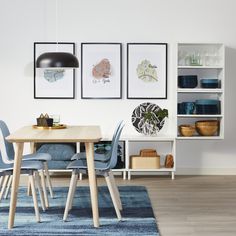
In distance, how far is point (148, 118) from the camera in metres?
6.34

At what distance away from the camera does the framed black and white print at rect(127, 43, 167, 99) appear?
21.2ft

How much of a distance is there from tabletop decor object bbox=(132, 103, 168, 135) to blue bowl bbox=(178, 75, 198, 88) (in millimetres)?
386

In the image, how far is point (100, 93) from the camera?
6484 millimetres

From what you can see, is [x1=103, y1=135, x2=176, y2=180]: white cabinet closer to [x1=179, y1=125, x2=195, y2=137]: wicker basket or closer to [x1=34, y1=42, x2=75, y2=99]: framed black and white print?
[x1=179, y1=125, x2=195, y2=137]: wicker basket


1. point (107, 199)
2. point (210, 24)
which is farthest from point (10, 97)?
point (210, 24)

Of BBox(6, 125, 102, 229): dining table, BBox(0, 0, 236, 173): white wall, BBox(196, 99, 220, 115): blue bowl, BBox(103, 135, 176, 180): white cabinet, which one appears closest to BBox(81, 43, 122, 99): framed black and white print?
BBox(0, 0, 236, 173): white wall

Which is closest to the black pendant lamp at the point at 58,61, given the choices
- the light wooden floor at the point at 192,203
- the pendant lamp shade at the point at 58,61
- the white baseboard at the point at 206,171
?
the pendant lamp shade at the point at 58,61

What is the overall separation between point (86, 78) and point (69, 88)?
25 centimetres

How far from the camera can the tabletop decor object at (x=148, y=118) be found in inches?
250

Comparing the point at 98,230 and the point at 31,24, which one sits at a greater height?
the point at 31,24

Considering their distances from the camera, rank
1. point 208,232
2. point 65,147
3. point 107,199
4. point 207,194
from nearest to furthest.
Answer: point 208,232, point 107,199, point 207,194, point 65,147

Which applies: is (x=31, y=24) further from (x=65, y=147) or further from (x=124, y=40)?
(x=65, y=147)

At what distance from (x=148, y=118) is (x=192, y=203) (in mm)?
1664

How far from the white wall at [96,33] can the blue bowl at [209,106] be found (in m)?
0.35
